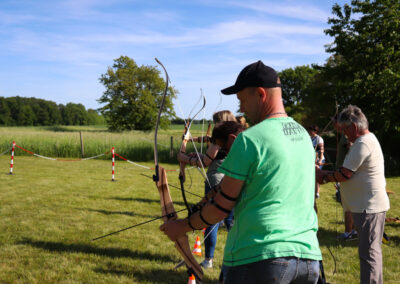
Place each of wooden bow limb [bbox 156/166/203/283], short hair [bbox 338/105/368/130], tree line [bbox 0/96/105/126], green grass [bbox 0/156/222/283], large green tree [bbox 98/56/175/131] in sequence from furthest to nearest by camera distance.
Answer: tree line [bbox 0/96/105/126], large green tree [bbox 98/56/175/131], green grass [bbox 0/156/222/283], short hair [bbox 338/105/368/130], wooden bow limb [bbox 156/166/203/283]

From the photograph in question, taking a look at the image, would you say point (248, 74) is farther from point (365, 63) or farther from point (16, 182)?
point (365, 63)

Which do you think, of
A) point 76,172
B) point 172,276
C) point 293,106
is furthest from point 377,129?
point 293,106

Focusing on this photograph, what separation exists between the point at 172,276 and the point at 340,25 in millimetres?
19924

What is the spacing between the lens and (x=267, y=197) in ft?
4.76

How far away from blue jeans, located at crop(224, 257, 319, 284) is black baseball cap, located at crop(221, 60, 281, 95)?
0.78 m

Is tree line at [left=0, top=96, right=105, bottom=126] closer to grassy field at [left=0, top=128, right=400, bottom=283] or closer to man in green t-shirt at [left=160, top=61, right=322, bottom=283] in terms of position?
grassy field at [left=0, top=128, right=400, bottom=283]

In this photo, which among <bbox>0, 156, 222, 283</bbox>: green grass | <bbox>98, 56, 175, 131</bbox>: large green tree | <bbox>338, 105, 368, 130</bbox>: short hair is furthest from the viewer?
<bbox>98, 56, 175, 131</bbox>: large green tree

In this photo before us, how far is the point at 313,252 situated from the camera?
1.53 metres

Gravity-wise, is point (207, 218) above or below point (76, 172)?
above

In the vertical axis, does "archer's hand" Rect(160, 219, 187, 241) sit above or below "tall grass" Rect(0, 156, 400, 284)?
above

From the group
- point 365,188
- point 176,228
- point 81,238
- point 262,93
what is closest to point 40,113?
point 81,238

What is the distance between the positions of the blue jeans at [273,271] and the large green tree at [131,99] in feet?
137

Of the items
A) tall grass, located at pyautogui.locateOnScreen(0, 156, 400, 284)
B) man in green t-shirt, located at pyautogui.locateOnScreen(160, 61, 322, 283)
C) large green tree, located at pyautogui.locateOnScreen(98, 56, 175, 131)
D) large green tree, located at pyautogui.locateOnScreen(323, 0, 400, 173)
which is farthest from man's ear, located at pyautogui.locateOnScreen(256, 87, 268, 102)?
large green tree, located at pyautogui.locateOnScreen(98, 56, 175, 131)

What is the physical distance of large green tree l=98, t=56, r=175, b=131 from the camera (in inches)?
1699
